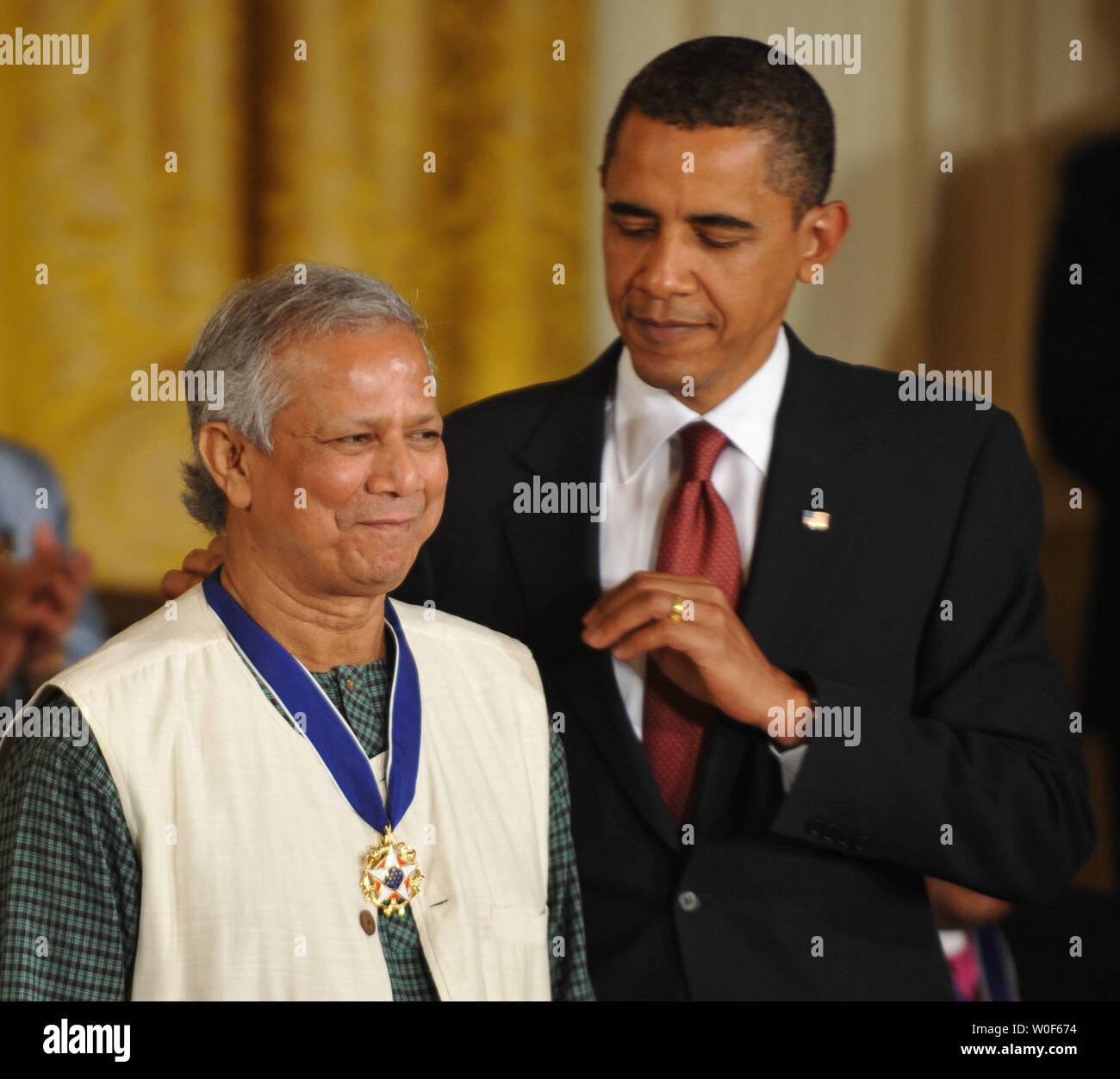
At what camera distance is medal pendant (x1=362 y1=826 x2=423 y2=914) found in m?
1.51

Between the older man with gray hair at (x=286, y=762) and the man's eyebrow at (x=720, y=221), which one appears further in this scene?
the man's eyebrow at (x=720, y=221)

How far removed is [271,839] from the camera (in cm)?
148

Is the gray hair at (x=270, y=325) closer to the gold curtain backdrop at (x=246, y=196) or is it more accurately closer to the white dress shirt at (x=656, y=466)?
the white dress shirt at (x=656, y=466)

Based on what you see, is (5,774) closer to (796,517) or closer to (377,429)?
(377,429)

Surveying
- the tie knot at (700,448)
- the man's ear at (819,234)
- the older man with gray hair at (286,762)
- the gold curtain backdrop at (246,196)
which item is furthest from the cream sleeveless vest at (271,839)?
the gold curtain backdrop at (246,196)

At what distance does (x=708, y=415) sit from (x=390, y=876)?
749mm

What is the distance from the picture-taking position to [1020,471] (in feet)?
6.22

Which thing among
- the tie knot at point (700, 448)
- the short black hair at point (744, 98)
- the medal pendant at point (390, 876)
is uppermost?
the short black hair at point (744, 98)

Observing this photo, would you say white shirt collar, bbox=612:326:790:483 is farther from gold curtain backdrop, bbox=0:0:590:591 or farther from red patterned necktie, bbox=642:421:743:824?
gold curtain backdrop, bbox=0:0:590:591

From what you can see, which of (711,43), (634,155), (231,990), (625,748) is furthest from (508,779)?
(711,43)

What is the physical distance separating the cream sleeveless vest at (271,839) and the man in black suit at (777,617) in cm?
22

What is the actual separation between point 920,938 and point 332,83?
2.14 m

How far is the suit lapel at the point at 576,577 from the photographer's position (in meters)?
1.81
